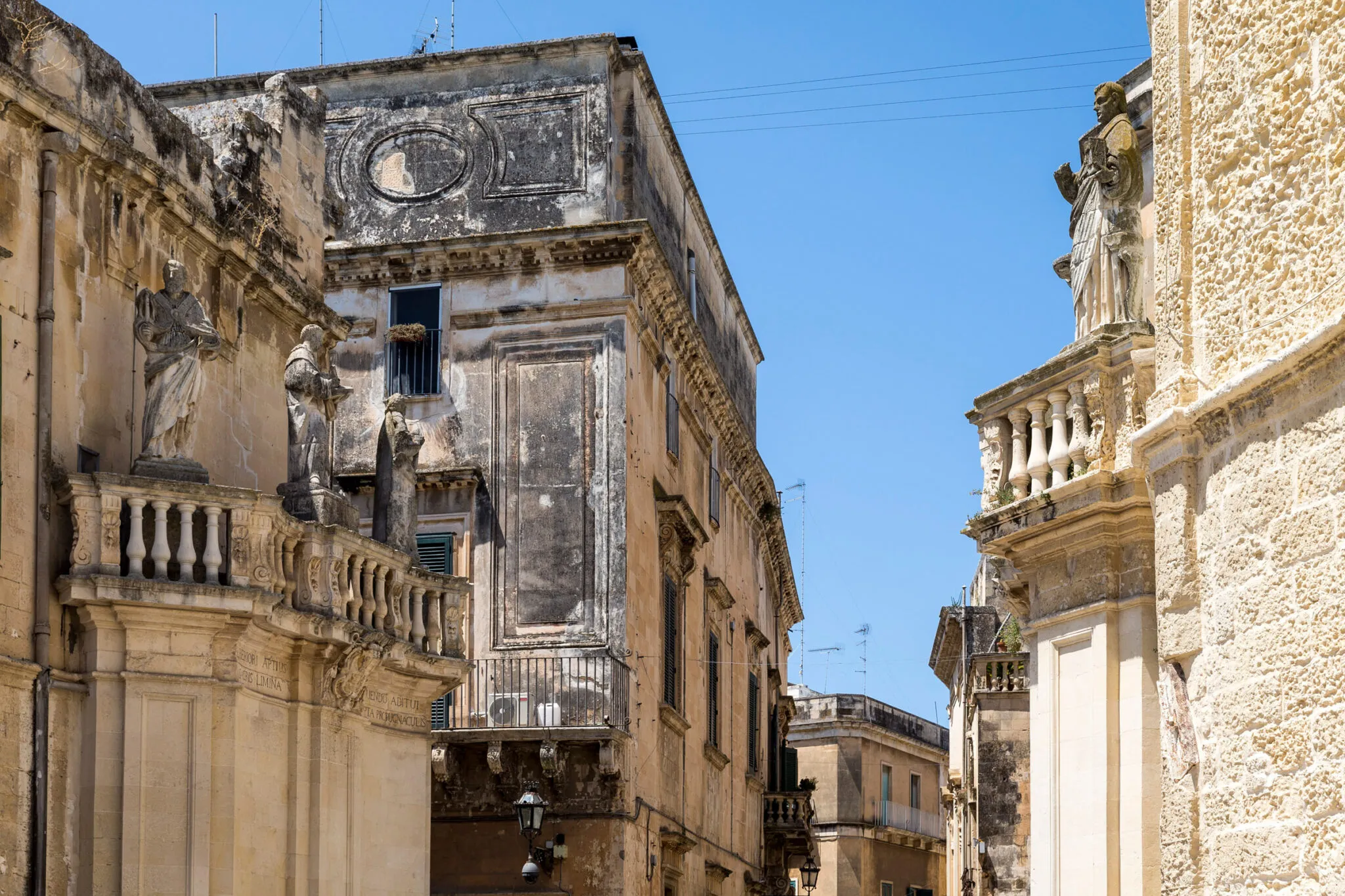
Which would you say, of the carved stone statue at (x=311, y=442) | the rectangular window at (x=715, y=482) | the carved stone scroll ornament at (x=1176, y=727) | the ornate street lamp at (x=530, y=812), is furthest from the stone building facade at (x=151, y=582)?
the rectangular window at (x=715, y=482)

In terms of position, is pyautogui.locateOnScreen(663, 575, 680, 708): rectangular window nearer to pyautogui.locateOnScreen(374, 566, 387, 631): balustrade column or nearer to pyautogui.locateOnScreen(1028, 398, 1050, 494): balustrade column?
pyautogui.locateOnScreen(374, 566, 387, 631): balustrade column

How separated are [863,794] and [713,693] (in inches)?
895

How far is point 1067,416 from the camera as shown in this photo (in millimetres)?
11398

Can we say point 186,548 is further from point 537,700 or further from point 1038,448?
point 537,700

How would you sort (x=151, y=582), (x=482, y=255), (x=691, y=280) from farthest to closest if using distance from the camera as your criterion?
1. (x=691, y=280)
2. (x=482, y=255)
3. (x=151, y=582)

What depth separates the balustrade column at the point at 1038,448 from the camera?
452 inches

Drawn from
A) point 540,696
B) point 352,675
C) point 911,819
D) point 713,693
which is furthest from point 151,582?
point 911,819

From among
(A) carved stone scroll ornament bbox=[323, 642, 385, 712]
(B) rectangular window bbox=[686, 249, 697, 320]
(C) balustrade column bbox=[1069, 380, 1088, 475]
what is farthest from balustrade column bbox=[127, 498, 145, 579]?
(B) rectangular window bbox=[686, 249, 697, 320]

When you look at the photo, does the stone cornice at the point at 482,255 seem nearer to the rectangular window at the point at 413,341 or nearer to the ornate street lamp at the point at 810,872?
the rectangular window at the point at 413,341

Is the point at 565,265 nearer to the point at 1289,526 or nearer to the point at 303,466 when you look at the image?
the point at 303,466

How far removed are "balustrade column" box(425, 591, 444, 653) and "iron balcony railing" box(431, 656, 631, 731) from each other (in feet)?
18.1

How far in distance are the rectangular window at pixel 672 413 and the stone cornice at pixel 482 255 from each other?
9.44 feet

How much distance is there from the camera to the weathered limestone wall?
6621 millimetres

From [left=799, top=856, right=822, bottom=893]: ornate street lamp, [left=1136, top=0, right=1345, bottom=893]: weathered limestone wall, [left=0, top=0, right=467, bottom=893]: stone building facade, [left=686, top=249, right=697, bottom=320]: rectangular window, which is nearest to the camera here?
[left=1136, top=0, right=1345, bottom=893]: weathered limestone wall
